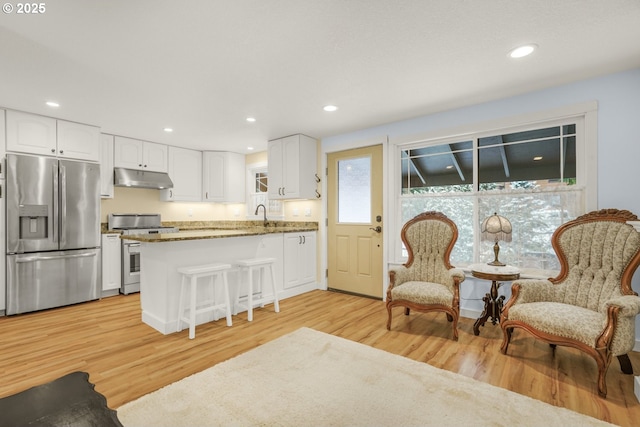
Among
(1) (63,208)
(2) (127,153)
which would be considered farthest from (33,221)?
(2) (127,153)

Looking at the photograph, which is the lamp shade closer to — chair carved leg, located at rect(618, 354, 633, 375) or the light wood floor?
the light wood floor

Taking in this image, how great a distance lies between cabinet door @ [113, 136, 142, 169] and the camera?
463cm

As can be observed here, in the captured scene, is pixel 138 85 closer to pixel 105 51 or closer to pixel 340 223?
pixel 105 51

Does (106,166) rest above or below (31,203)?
above

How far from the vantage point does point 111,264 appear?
4.37 m

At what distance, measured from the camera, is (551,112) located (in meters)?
2.94

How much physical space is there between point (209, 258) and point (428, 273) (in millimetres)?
2458

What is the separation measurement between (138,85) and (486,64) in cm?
316

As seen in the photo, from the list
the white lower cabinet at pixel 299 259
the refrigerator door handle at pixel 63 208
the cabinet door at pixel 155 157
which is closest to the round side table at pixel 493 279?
the white lower cabinet at pixel 299 259

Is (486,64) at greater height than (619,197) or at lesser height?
greater

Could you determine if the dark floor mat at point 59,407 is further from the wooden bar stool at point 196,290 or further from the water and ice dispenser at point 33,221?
the water and ice dispenser at point 33,221

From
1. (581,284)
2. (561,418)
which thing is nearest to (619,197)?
(581,284)

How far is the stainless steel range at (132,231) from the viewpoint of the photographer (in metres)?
4.46

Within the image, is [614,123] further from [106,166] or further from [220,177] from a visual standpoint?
[106,166]
